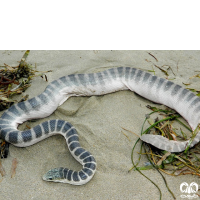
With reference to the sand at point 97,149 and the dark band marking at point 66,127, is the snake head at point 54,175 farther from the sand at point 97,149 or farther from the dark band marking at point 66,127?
the dark band marking at point 66,127

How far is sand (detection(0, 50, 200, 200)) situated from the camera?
128 inches

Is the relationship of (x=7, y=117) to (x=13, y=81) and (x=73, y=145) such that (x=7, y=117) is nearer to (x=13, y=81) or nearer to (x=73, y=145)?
(x=13, y=81)

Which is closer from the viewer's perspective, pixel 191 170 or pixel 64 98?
pixel 191 170

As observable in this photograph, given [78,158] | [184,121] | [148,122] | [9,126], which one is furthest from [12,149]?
[184,121]

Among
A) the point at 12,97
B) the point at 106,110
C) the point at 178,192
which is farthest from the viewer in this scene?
the point at 12,97

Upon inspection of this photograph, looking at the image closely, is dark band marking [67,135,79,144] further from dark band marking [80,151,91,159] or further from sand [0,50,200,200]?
dark band marking [80,151,91,159]

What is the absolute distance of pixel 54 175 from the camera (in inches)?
134

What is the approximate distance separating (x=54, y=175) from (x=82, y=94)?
2154mm

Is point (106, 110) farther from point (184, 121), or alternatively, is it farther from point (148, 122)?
point (184, 121)

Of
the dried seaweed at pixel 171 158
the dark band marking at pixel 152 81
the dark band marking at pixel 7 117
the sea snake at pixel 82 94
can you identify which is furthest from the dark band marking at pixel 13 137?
the dark band marking at pixel 152 81

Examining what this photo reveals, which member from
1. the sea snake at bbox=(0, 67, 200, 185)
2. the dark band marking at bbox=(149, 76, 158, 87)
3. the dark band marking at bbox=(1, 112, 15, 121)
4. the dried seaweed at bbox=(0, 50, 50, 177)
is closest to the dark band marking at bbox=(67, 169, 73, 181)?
the sea snake at bbox=(0, 67, 200, 185)

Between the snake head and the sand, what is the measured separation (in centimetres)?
9

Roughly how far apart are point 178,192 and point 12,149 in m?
2.96

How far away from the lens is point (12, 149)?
3.96 meters
